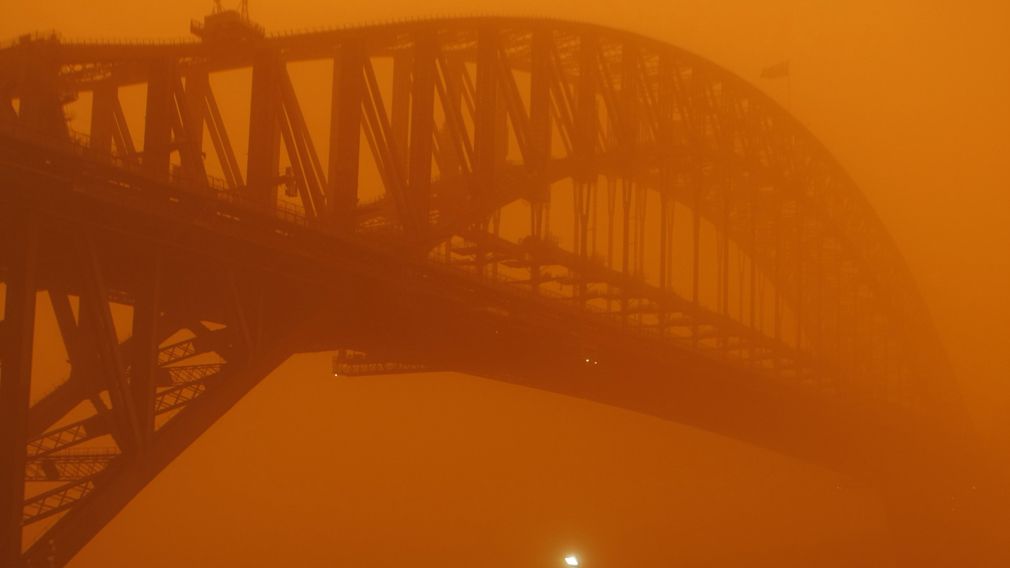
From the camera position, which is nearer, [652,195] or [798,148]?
[798,148]

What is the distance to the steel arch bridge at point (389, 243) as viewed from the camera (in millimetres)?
31156

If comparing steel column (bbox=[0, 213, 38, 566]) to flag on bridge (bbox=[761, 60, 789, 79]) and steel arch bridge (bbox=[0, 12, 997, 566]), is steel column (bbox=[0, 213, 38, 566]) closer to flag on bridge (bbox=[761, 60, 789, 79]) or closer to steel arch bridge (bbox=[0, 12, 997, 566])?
steel arch bridge (bbox=[0, 12, 997, 566])

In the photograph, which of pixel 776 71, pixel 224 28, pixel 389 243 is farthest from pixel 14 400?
pixel 776 71

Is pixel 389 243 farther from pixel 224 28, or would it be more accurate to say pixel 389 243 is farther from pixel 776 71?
pixel 776 71

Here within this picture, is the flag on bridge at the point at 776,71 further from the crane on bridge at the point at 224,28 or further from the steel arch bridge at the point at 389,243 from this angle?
the crane on bridge at the point at 224,28

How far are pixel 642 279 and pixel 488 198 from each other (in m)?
16.4

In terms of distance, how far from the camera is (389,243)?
44.3 meters

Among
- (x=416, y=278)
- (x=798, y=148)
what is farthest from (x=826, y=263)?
(x=416, y=278)

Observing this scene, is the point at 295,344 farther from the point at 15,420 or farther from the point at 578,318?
the point at 578,318

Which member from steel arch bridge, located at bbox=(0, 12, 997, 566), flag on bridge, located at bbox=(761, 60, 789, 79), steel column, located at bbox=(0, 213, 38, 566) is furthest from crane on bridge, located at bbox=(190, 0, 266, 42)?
flag on bridge, located at bbox=(761, 60, 789, 79)

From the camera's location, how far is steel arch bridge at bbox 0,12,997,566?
3116 centimetres

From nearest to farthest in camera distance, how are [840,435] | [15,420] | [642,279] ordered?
1. [15,420]
2. [642,279]
3. [840,435]

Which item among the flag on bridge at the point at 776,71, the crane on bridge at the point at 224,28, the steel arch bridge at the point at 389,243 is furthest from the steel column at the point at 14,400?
the flag on bridge at the point at 776,71

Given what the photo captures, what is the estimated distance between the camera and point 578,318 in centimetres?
5528
